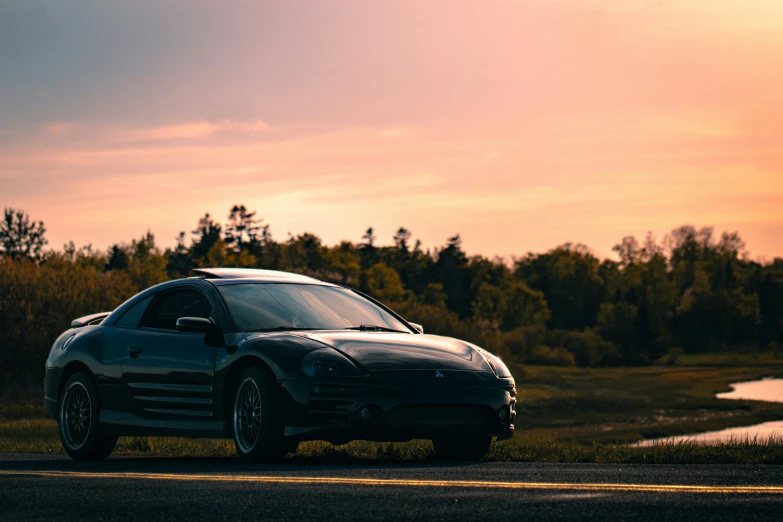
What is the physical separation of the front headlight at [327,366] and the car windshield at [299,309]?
874mm

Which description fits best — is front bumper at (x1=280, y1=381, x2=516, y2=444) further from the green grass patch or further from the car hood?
the green grass patch

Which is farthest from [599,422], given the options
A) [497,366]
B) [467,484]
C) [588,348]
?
[467,484]

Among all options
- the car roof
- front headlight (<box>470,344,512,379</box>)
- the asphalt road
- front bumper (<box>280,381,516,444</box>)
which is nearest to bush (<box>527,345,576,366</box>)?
the car roof

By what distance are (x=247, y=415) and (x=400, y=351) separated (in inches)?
52.9

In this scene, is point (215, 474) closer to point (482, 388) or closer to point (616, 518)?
point (482, 388)

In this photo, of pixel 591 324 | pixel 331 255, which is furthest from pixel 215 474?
pixel 591 324

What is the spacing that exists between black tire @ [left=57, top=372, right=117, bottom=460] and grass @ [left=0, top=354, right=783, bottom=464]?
1.02 m

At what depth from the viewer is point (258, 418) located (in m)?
9.34

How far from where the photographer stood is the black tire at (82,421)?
36.5 ft

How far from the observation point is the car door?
999 centimetres

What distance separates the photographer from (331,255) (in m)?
150

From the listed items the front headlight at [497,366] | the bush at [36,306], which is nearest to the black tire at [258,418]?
the front headlight at [497,366]

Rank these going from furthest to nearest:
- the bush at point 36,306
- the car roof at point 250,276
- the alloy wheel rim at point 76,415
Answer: the bush at point 36,306 → the alloy wheel rim at point 76,415 → the car roof at point 250,276

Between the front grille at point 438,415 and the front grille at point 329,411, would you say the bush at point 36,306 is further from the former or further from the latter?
the front grille at point 438,415
